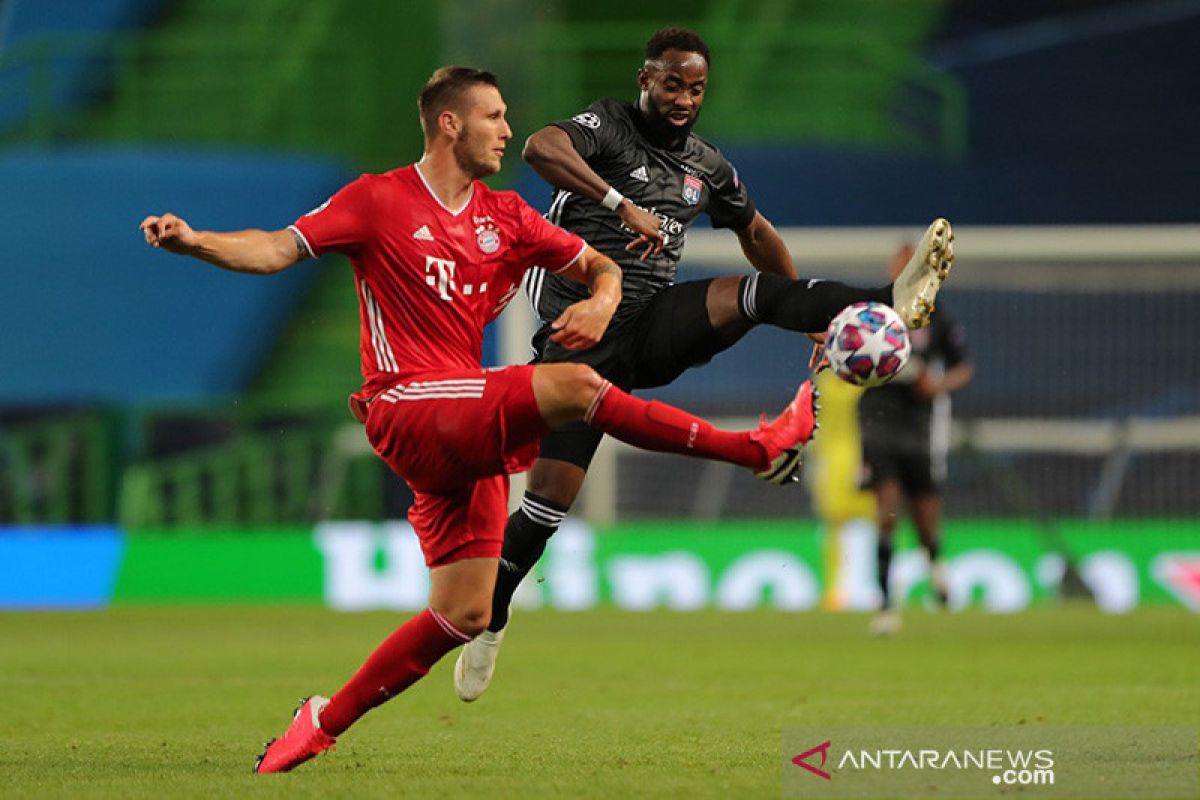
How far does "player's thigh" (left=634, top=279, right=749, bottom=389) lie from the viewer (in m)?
6.94

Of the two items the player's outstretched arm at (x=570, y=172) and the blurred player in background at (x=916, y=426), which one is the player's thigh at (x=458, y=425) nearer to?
the player's outstretched arm at (x=570, y=172)

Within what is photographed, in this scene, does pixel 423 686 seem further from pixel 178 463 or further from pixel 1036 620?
pixel 178 463

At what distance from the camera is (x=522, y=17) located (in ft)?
61.5

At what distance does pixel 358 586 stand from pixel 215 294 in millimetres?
4505

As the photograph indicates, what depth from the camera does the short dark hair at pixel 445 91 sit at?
617 centimetres

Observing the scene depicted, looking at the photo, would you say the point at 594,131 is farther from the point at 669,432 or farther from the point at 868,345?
the point at 669,432

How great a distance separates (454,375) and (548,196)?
12.8 metres

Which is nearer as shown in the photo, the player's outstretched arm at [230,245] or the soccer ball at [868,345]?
the player's outstretched arm at [230,245]

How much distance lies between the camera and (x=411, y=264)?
6059 millimetres

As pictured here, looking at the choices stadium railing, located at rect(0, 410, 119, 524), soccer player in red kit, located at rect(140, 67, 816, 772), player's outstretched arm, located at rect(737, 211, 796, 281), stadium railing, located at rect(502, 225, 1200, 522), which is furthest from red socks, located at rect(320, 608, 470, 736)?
stadium railing, located at rect(0, 410, 119, 524)

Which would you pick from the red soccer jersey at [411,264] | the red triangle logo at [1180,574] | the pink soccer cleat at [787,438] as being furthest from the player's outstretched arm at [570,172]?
the red triangle logo at [1180,574]

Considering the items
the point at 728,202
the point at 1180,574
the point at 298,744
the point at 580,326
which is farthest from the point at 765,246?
the point at 1180,574

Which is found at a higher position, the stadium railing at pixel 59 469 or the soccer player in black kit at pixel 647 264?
the stadium railing at pixel 59 469

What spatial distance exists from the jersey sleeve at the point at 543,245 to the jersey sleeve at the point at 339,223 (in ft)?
1.57
